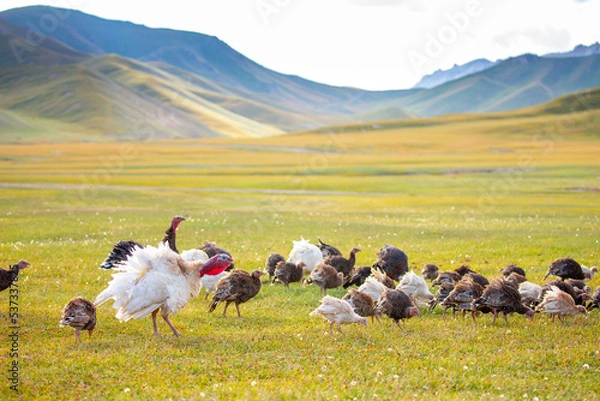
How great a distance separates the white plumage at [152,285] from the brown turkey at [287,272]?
5.24m

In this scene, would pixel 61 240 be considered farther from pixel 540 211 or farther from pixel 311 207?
pixel 540 211

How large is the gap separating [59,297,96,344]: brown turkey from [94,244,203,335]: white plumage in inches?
10.4

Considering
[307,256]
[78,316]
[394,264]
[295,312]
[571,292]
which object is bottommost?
[295,312]

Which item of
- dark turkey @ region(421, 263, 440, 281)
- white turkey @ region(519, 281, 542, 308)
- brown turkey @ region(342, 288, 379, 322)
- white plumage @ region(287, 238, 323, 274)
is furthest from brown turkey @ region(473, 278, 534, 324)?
white plumage @ region(287, 238, 323, 274)

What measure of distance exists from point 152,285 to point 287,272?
6.39 metres

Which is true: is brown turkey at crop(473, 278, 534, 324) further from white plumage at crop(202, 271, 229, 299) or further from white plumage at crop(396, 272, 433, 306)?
white plumage at crop(202, 271, 229, 299)

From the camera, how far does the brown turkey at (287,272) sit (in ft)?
58.5

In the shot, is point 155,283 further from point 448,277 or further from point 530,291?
point 530,291

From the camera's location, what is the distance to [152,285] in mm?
12062

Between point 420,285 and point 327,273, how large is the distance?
2768 mm

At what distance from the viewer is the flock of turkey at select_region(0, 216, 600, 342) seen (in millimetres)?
12008

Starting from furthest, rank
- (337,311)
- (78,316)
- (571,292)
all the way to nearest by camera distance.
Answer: (571,292) < (337,311) < (78,316)

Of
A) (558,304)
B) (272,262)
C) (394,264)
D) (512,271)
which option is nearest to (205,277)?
(272,262)

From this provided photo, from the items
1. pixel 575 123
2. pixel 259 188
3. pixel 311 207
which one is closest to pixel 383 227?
pixel 311 207
